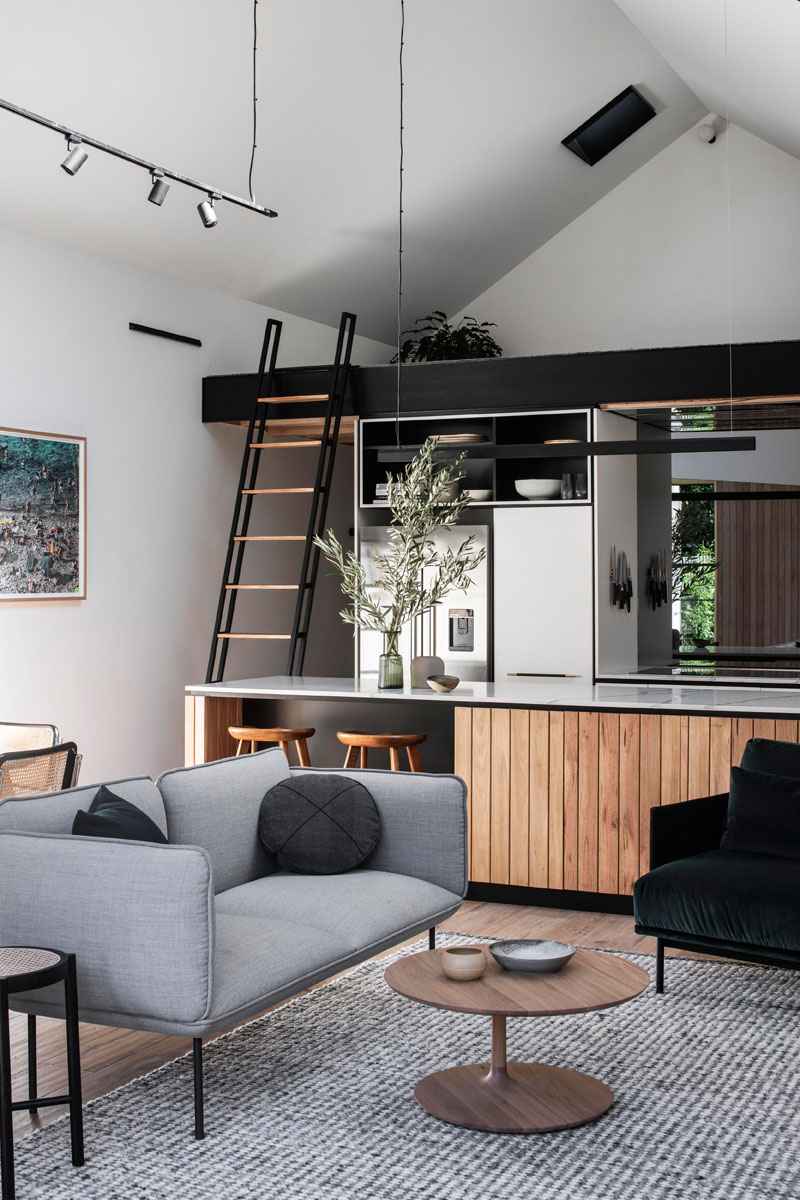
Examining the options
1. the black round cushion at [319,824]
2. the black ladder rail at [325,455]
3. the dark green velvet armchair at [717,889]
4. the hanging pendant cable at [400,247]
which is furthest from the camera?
the black ladder rail at [325,455]

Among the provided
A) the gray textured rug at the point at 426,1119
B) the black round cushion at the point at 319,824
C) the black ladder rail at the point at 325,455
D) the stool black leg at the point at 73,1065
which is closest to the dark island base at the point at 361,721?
the black ladder rail at the point at 325,455

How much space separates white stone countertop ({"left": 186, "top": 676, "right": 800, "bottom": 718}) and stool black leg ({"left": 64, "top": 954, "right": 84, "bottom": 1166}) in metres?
2.73

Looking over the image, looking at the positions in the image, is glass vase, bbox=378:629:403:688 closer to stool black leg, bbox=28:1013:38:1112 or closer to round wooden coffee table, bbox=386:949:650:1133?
round wooden coffee table, bbox=386:949:650:1133

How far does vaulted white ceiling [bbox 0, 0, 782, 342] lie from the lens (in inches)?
215

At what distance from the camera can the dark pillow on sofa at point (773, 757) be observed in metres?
4.28

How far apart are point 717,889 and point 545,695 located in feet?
A: 5.28

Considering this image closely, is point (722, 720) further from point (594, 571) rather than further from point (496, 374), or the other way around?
point (496, 374)

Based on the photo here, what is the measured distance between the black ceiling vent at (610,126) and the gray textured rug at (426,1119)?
18.6 feet

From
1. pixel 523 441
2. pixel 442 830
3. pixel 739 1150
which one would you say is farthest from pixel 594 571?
pixel 739 1150

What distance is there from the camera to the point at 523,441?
759 cm

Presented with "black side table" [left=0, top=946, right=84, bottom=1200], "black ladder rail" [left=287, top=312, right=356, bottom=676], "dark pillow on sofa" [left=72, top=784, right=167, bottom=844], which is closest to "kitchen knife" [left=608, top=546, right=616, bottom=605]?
"black ladder rail" [left=287, top=312, right=356, bottom=676]

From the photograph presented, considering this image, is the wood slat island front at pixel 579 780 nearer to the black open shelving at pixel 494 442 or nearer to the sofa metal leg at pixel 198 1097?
the black open shelving at pixel 494 442

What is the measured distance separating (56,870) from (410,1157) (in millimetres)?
1099

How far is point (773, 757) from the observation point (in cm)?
433
